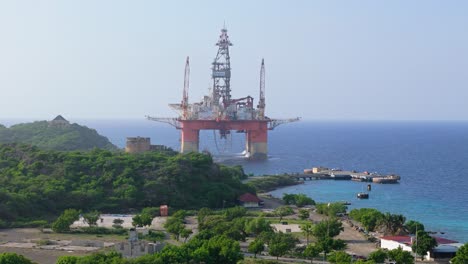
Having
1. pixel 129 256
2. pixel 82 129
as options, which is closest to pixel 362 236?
pixel 129 256

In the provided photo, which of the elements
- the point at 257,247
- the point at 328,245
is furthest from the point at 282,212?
the point at 257,247

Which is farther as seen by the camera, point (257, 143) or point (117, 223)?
point (257, 143)

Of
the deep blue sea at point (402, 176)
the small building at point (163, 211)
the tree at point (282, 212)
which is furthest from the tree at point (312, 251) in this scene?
the small building at point (163, 211)

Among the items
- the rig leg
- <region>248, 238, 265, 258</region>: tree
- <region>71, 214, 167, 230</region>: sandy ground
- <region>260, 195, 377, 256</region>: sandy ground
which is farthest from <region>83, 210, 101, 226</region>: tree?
the rig leg

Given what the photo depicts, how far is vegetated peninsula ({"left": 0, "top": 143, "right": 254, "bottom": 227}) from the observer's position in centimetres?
5312

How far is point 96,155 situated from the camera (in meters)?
65.4

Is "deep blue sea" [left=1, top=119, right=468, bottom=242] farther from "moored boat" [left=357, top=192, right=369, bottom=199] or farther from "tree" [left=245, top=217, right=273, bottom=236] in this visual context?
"tree" [left=245, top=217, right=273, bottom=236]

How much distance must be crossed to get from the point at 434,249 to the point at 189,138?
223 feet

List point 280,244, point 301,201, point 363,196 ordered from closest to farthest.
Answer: point 280,244 < point 301,201 < point 363,196

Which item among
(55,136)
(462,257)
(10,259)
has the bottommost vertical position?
(462,257)

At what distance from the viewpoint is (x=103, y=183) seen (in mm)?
59000

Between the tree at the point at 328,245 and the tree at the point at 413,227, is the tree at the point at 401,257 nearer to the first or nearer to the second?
the tree at the point at 328,245

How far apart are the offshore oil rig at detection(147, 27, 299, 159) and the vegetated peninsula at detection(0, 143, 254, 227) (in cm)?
3616

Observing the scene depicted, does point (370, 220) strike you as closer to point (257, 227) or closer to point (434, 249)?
point (257, 227)
